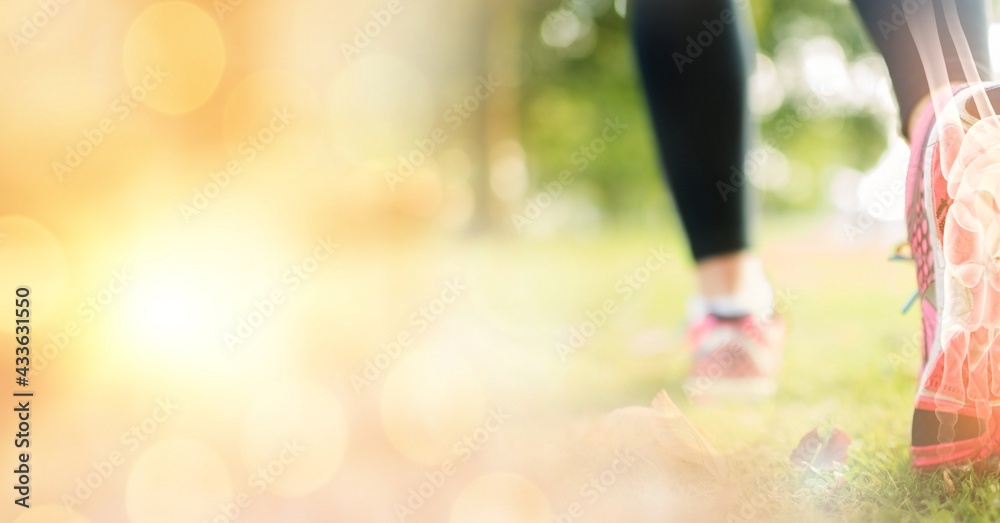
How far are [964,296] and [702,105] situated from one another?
626 mm

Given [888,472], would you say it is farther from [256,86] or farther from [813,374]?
[256,86]

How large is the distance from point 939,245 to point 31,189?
199 cm

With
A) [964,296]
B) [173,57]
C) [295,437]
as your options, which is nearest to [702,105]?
[964,296]

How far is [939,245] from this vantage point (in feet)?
2.64

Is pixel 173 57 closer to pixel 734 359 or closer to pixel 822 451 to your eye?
pixel 734 359

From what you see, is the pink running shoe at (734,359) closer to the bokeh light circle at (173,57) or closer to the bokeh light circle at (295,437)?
the bokeh light circle at (295,437)

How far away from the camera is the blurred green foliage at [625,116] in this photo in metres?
8.81

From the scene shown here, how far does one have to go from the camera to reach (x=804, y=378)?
1392mm

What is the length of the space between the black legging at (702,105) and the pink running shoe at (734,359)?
0.14 metres

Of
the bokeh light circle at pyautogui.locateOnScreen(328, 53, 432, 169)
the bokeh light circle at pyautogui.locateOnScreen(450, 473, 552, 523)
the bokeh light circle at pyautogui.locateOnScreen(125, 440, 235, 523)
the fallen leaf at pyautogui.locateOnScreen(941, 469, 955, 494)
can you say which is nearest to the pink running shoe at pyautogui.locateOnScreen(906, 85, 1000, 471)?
the fallen leaf at pyautogui.locateOnScreen(941, 469, 955, 494)

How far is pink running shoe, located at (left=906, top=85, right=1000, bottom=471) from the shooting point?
2.50 feet

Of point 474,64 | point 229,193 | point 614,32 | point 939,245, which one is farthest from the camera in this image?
point 614,32

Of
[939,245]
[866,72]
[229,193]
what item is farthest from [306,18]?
[866,72]

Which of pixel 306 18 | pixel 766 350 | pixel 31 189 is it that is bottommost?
pixel 766 350
